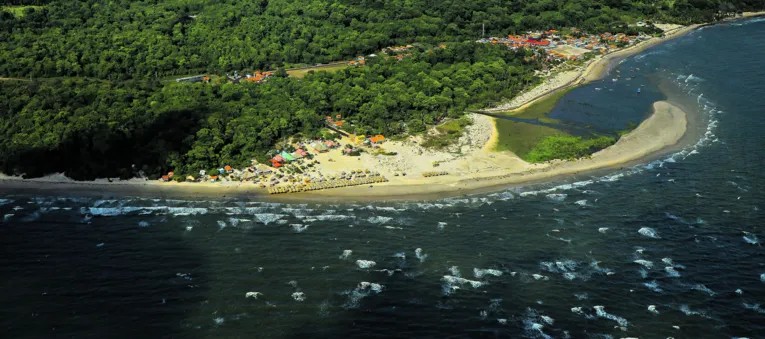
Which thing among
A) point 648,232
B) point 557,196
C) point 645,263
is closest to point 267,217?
point 557,196

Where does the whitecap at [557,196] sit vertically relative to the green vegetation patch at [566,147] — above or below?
below

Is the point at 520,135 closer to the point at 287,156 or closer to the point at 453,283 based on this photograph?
the point at 287,156

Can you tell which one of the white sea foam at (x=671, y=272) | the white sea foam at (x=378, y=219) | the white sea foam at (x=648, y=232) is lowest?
the white sea foam at (x=671, y=272)

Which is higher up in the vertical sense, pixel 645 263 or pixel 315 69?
pixel 315 69

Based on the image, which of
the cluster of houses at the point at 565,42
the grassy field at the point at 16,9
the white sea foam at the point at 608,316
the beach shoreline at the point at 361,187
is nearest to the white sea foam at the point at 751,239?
the white sea foam at the point at 608,316

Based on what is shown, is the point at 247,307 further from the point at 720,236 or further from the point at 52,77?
the point at 52,77

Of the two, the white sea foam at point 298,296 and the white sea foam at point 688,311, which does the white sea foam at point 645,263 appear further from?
the white sea foam at point 298,296
